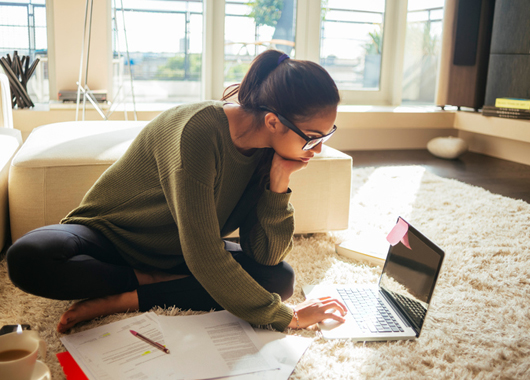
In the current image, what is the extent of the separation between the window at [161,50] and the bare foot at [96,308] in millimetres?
3065

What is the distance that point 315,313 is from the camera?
1.24 m

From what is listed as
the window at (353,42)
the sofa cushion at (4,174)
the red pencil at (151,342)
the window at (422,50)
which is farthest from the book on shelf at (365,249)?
the window at (422,50)

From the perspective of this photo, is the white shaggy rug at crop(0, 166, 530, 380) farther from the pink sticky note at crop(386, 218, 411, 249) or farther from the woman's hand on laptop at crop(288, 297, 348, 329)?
the pink sticky note at crop(386, 218, 411, 249)

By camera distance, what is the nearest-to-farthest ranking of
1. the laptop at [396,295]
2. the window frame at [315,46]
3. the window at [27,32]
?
the laptop at [396,295] < the window at [27,32] < the window frame at [315,46]

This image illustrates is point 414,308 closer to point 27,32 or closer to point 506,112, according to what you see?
point 506,112

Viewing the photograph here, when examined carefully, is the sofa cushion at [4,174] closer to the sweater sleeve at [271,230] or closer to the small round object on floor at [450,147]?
the sweater sleeve at [271,230]

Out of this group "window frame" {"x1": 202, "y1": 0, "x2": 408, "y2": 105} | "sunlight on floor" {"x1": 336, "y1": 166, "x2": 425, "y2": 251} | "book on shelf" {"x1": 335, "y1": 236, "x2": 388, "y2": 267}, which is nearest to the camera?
"book on shelf" {"x1": 335, "y1": 236, "x2": 388, "y2": 267}

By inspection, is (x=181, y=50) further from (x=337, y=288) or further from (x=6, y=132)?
(x=337, y=288)

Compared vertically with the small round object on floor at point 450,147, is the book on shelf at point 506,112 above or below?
above

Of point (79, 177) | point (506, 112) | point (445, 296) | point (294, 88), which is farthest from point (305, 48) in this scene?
point (294, 88)

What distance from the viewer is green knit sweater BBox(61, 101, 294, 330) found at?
1.05 metres

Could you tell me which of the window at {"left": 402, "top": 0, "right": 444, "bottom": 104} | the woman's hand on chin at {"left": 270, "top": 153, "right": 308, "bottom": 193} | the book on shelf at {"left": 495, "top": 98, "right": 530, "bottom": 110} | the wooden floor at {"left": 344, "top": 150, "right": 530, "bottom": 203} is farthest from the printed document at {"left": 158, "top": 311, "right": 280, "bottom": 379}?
the window at {"left": 402, "top": 0, "right": 444, "bottom": 104}

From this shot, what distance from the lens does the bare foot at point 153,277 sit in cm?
134

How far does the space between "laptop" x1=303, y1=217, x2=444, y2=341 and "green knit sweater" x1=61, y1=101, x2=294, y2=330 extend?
7.8 inches
